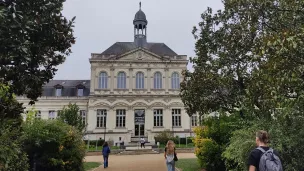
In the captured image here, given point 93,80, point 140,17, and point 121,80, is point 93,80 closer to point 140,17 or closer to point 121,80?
point 121,80

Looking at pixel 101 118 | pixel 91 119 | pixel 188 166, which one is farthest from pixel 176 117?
pixel 188 166

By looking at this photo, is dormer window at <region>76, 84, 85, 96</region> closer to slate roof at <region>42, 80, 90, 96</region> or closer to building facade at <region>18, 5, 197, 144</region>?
slate roof at <region>42, 80, 90, 96</region>

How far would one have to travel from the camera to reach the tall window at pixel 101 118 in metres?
47.4

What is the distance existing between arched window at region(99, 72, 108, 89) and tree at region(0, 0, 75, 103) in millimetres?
40961

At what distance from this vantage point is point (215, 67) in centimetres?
1349

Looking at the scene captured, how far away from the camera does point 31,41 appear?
6551 mm

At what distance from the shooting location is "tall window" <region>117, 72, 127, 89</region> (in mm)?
48844

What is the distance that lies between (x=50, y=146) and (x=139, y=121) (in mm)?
35904

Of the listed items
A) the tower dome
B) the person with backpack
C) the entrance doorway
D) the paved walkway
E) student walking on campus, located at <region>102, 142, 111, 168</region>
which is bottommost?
the paved walkway

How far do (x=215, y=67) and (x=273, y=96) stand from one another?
633 cm

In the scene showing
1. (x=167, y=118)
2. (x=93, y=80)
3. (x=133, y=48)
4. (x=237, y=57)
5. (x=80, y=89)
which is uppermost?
(x=133, y=48)

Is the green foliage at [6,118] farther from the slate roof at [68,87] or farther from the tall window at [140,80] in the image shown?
the slate roof at [68,87]

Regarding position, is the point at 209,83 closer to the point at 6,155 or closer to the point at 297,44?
the point at 297,44

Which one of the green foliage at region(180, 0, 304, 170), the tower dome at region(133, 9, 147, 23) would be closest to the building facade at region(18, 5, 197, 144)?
the tower dome at region(133, 9, 147, 23)
